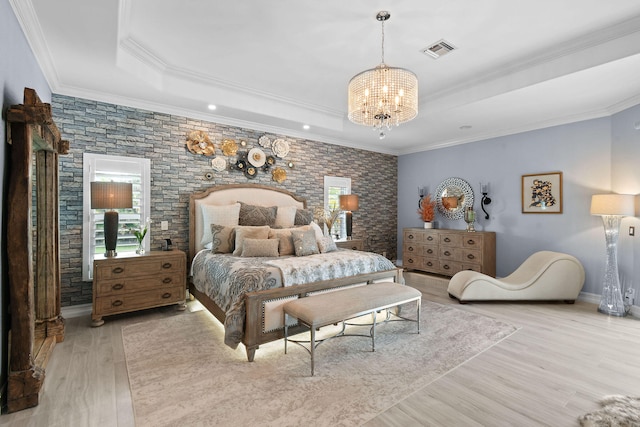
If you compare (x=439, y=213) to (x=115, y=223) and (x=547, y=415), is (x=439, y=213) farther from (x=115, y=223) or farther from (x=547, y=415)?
(x=115, y=223)

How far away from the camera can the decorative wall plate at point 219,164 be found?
4633 mm

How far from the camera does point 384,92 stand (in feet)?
8.77

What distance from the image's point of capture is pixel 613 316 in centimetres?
380

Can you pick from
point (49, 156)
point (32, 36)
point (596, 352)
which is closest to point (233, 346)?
point (49, 156)

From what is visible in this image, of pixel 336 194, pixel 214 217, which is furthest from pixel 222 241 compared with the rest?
pixel 336 194

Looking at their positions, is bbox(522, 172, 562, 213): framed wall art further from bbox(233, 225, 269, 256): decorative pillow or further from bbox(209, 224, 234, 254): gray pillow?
bbox(209, 224, 234, 254): gray pillow

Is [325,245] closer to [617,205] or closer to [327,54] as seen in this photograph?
[327,54]

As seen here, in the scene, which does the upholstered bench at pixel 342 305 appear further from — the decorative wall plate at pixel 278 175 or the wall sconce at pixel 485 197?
the wall sconce at pixel 485 197

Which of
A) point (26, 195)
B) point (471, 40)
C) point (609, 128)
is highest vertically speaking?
point (471, 40)

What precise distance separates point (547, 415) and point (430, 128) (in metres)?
4.30

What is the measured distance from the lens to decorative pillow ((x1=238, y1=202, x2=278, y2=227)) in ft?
15.0

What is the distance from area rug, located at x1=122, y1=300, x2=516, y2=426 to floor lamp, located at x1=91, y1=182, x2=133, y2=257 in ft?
3.38

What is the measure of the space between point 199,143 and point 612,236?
577cm

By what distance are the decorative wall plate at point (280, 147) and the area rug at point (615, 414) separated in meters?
4.73
